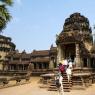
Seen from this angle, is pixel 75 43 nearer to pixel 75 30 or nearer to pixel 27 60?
pixel 75 30

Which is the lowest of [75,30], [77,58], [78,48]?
[77,58]

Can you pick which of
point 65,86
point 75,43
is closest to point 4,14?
point 65,86

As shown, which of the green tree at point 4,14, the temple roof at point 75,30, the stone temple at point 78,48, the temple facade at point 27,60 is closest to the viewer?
the green tree at point 4,14

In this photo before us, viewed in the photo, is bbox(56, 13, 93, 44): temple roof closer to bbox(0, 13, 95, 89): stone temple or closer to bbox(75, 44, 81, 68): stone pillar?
bbox(0, 13, 95, 89): stone temple

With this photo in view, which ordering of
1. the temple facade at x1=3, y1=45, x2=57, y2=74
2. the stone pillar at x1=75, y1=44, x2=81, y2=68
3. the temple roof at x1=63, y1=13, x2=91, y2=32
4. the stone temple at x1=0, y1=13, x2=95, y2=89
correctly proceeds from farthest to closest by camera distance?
the temple facade at x1=3, y1=45, x2=57, y2=74 → the temple roof at x1=63, y1=13, x2=91, y2=32 → the stone pillar at x1=75, y1=44, x2=81, y2=68 → the stone temple at x1=0, y1=13, x2=95, y2=89

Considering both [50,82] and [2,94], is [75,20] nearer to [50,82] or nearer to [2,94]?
[50,82]

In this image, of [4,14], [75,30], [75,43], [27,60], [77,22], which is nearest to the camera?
[4,14]

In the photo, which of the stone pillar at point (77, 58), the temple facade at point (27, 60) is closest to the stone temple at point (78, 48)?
the stone pillar at point (77, 58)

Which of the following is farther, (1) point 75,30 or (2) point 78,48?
(1) point 75,30

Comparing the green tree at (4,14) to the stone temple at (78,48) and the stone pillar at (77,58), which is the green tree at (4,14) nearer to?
the stone temple at (78,48)

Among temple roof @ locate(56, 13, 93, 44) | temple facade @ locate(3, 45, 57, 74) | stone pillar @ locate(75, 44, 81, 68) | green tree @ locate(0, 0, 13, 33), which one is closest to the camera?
green tree @ locate(0, 0, 13, 33)

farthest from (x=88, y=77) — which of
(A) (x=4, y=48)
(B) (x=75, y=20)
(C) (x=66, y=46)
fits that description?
(A) (x=4, y=48)

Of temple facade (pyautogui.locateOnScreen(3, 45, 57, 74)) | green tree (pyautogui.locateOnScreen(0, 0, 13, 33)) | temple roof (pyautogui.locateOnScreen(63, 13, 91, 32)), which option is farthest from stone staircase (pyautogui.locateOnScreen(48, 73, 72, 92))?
temple facade (pyautogui.locateOnScreen(3, 45, 57, 74))

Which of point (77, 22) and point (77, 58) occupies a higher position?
point (77, 22)
